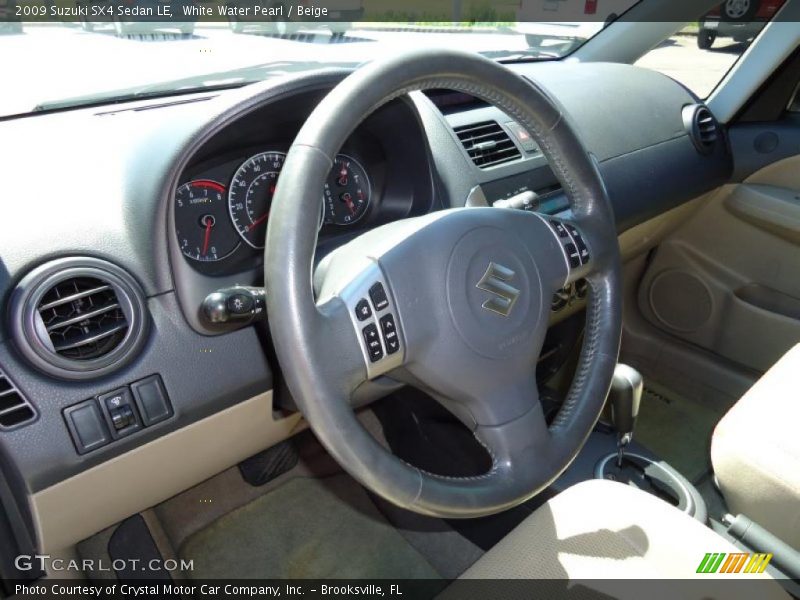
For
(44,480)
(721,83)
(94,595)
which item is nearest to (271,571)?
(94,595)

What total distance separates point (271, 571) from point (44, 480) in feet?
3.15

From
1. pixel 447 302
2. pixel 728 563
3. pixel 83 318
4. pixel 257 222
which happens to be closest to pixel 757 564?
pixel 728 563

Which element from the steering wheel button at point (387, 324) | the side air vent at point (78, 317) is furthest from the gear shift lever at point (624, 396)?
the side air vent at point (78, 317)

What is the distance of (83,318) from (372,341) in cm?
47

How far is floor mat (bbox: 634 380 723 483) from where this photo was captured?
2.34m

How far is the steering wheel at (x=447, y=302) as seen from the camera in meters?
0.90

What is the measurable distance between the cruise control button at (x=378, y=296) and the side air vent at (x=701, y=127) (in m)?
1.83

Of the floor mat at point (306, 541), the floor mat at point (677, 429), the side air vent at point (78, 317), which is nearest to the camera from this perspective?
the side air vent at point (78, 317)

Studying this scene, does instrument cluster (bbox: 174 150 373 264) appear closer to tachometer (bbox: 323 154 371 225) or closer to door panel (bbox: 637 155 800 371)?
tachometer (bbox: 323 154 371 225)

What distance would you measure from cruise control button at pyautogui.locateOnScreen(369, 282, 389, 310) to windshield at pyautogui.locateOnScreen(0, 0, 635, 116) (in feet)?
1.12

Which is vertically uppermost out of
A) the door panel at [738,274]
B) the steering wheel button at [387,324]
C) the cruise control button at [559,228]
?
the cruise control button at [559,228]

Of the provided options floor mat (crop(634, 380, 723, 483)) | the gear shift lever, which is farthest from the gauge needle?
floor mat (crop(634, 380, 723, 483))

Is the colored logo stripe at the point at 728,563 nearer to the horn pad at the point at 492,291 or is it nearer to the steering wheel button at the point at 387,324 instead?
the horn pad at the point at 492,291

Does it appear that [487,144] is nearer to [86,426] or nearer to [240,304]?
[240,304]
